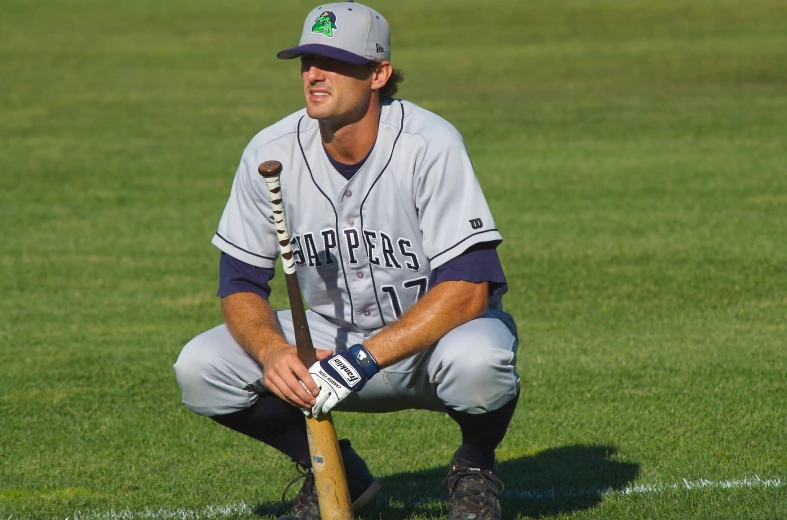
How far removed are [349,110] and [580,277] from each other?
5091 millimetres

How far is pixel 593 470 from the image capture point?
5.05 meters

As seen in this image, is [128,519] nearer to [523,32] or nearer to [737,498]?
[737,498]

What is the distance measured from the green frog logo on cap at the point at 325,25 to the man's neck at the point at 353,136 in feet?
1.06

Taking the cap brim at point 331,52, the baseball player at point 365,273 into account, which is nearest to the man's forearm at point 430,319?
the baseball player at point 365,273

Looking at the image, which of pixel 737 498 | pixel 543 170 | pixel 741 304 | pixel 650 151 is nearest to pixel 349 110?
pixel 737 498

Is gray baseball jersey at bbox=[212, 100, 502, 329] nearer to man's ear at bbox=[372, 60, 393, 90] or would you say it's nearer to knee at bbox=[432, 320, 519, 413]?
man's ear at bbox=[372, 60, 393, 90]

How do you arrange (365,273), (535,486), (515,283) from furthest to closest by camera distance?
(515,283), (535,486), (365,273)

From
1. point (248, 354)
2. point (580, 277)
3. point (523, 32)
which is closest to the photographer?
point (248, 354)

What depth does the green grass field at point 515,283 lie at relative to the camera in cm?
504

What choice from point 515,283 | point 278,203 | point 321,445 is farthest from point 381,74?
point 515,283

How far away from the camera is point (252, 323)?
4391mm

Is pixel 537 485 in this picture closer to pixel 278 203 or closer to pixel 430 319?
pixel 430 319

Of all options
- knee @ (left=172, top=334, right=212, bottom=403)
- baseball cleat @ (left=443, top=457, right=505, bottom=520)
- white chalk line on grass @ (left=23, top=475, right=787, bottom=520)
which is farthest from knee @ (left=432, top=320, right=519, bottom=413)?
knee @ (left=172, top=334, right=212, bottom=403)

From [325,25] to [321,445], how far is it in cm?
146
